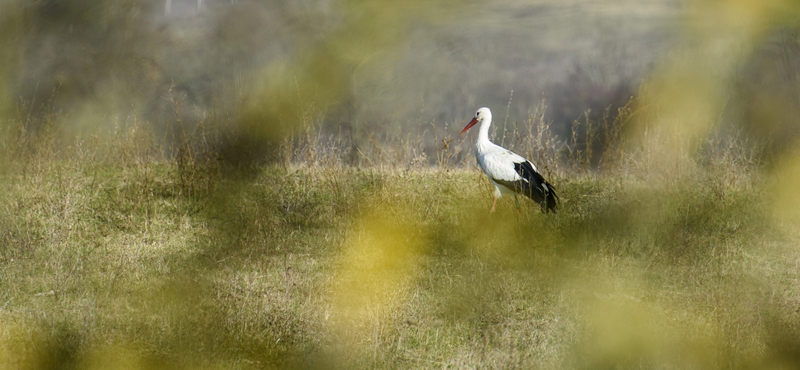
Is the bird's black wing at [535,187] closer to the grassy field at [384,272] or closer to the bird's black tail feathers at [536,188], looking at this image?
the bird's black tail feathers at [536,188]

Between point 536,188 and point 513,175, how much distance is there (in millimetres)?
171

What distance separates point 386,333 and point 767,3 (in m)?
1.41

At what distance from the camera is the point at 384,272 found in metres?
2.04

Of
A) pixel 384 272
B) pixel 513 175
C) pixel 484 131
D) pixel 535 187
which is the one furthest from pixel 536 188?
pixel 384 272

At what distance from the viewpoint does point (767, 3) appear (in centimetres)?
A: 142

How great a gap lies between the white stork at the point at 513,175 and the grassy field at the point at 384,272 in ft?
0.38

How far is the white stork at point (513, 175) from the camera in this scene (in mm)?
2992

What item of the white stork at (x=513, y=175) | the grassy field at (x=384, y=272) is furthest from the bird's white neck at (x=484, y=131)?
the grassy field at (x=384, y=272)

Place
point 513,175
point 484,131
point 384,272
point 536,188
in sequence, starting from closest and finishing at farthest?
1. point 384,272
2. point 536,188
3. point 513,175
4. point 484,131

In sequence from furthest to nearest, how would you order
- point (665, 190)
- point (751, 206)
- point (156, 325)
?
point (751, 206), point (665, 190), point (156, 325)

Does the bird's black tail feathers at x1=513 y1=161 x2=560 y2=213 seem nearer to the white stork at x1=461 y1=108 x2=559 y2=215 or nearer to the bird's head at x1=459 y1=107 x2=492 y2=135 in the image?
the white stork at x1=461 y1=108 x2=559 y2=215

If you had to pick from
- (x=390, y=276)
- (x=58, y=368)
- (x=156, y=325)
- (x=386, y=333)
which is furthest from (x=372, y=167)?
(x=58, y=368)

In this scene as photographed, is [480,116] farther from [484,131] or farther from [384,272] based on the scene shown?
[384,272]

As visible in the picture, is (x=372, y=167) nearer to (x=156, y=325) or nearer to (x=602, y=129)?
(x=602, y=129)
